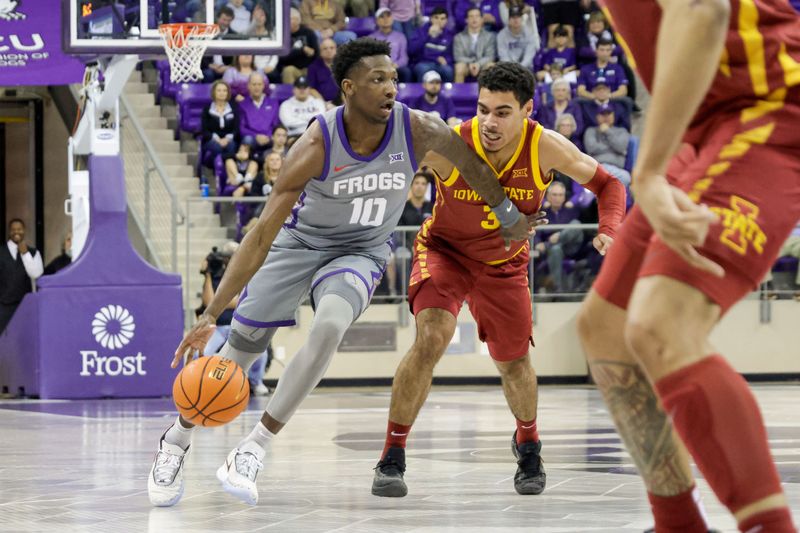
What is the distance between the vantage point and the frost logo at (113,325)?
1321 centimetres

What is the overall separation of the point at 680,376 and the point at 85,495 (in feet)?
12.5

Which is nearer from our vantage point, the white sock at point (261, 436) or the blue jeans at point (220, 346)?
the white sock at point (261, 436)

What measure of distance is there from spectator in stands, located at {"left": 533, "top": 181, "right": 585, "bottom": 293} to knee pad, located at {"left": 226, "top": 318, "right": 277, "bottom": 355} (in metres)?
9.05

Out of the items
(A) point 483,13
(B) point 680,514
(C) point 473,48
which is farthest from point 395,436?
(A) point 483,13

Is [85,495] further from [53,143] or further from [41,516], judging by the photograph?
[53,143]

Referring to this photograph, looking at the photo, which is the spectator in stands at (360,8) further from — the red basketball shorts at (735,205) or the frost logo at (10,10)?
the red basketball shorts at (735,205)

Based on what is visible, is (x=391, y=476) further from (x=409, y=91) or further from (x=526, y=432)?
(x=409, y=91)

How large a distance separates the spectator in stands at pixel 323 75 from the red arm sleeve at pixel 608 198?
34.2ft

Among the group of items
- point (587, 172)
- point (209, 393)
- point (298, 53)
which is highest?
point (298, 53)

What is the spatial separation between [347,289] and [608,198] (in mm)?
1572

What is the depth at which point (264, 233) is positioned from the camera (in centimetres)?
552

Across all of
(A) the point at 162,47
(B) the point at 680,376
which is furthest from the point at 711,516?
(A) the point at 162,47

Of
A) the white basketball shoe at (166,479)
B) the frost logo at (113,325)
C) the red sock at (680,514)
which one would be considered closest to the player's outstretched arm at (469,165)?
the white basketball shoe at (166,479)

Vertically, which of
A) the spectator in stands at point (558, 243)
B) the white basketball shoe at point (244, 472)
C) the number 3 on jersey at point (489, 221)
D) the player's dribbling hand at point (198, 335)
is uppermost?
the number 3 on jersey at point (489, 221)
